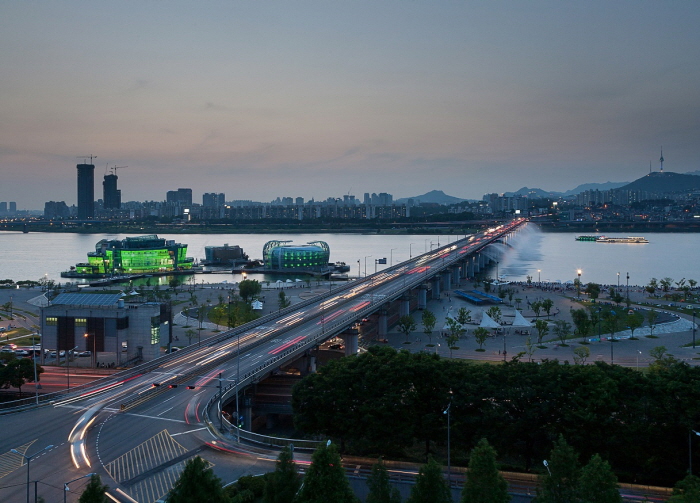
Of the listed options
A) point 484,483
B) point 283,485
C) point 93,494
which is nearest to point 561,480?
point 484,483

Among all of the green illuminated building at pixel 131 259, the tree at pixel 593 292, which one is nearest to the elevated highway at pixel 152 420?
the tree at pixel 593 292

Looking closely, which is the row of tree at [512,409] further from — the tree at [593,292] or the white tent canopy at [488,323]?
the tree at [593,292]

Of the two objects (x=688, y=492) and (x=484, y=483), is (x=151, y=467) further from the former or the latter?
(x=688, y=492)

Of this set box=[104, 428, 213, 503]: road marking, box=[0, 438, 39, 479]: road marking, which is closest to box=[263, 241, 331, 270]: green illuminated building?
box=[104, 428, 213, 503]: road marking

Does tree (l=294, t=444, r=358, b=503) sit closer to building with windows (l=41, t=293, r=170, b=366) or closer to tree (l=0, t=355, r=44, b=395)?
tree (l=0, t=355, r=44, b=395)

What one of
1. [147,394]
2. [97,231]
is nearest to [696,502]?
[147,394]
